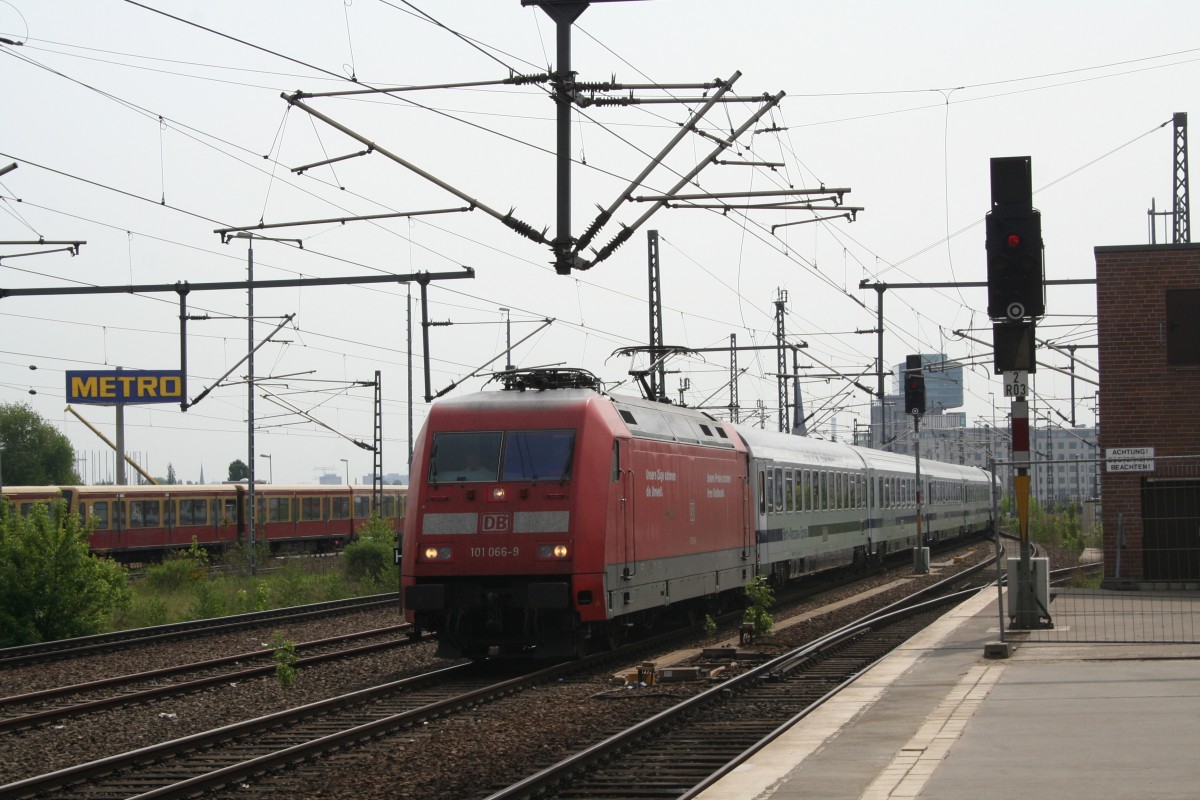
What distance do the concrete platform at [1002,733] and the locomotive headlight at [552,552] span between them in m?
3.39

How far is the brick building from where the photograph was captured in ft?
72.4

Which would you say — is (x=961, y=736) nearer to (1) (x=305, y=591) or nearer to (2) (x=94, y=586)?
(2) (x=94, y=586)

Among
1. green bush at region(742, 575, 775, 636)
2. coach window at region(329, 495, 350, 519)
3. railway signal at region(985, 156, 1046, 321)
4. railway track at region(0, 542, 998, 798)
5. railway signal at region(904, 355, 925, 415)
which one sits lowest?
railway track at region(0, 542, 998, 798)

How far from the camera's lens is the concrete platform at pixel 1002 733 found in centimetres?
796

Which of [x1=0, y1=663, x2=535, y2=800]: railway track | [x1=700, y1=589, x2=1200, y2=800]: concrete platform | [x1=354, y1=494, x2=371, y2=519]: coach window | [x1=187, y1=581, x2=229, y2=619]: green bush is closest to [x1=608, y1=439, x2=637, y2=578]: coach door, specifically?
[x1=0, y1=663, x2=535, y2=800]: railway track

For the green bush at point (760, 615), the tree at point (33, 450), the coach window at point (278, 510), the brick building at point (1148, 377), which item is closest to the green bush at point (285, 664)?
the green bush at point (760, 615)

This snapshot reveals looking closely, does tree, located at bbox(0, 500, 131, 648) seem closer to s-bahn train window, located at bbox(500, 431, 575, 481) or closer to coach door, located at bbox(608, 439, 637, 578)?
s-bahn train window, located at bbox(500, 431, 575, 481)

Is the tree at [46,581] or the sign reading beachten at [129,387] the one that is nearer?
the tree at [46,581]

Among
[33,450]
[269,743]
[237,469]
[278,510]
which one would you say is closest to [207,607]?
[269,743]

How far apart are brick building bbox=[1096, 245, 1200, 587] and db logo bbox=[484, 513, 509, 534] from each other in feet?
34.5

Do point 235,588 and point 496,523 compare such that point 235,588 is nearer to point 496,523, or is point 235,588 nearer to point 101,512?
point 101,512

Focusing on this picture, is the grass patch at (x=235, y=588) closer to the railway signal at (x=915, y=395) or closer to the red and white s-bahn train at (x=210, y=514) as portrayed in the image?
the red and white s-bahn train at (x=210, y=514)

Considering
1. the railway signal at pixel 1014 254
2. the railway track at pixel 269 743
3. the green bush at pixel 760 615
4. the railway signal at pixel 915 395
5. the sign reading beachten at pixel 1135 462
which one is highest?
the railway signal at pixel 1014 254

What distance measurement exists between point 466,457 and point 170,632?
25.7 ft
